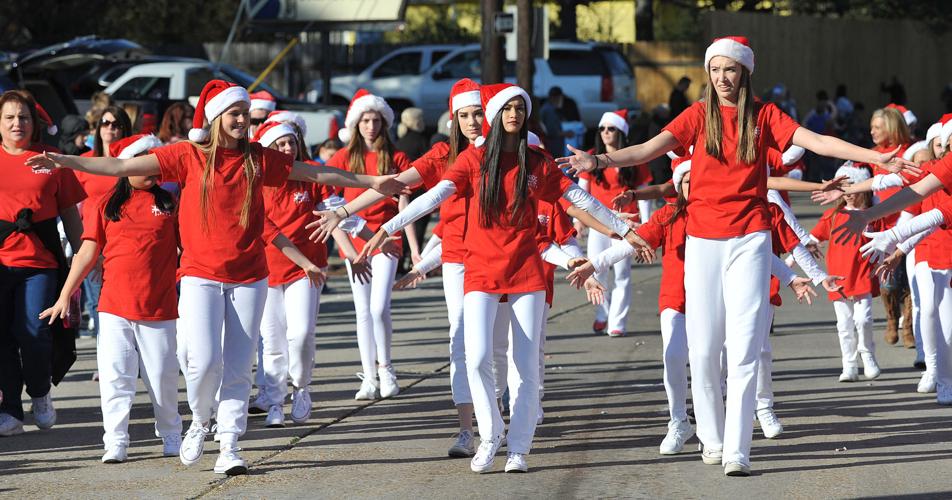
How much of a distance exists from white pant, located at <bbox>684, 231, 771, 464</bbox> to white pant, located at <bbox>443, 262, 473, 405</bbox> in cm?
119

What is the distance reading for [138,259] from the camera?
25.6 ft

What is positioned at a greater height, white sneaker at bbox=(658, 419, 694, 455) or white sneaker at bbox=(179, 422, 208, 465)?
white sneaker at bbox=(179, 422, 208, 465)

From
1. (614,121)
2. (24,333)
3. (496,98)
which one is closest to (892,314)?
(614,121)

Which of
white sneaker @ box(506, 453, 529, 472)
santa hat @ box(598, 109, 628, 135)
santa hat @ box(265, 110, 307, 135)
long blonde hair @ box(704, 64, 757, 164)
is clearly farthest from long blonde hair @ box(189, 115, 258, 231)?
santa hat @ box(598, 109, 628, 135)

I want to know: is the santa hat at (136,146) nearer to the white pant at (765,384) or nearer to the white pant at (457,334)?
the white pant at (457,334)

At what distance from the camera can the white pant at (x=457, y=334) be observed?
7.89 meters

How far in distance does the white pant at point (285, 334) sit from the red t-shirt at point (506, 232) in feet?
5.76

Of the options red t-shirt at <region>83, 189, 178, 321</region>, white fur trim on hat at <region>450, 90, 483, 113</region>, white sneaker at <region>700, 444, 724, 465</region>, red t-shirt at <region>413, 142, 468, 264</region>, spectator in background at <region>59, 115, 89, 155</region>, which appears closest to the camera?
white sneaker at <region>700, 444, 724, 465</region>

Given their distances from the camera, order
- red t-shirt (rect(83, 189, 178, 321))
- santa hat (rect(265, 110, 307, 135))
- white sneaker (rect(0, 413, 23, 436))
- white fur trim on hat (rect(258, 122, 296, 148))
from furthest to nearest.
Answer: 1. santa hat (rect(265, 110, 307, 135))
2. white fur trim on hat (rect(258, 122, 296, 148))
3. white sneaker (rect(0, 413, 23, 436))
4. red t-shirt (rect(83, 189, 178, 321))

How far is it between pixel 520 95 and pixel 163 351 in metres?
2.26

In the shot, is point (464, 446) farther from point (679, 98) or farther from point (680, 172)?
point (679, 98)

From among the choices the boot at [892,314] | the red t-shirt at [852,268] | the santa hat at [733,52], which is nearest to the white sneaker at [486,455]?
the santa hat at [733,52]

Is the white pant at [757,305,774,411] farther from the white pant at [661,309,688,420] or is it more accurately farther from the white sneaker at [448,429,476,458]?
the white sneaker at [448,429,476,458]

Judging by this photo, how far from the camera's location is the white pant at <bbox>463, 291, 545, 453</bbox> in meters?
7.35
